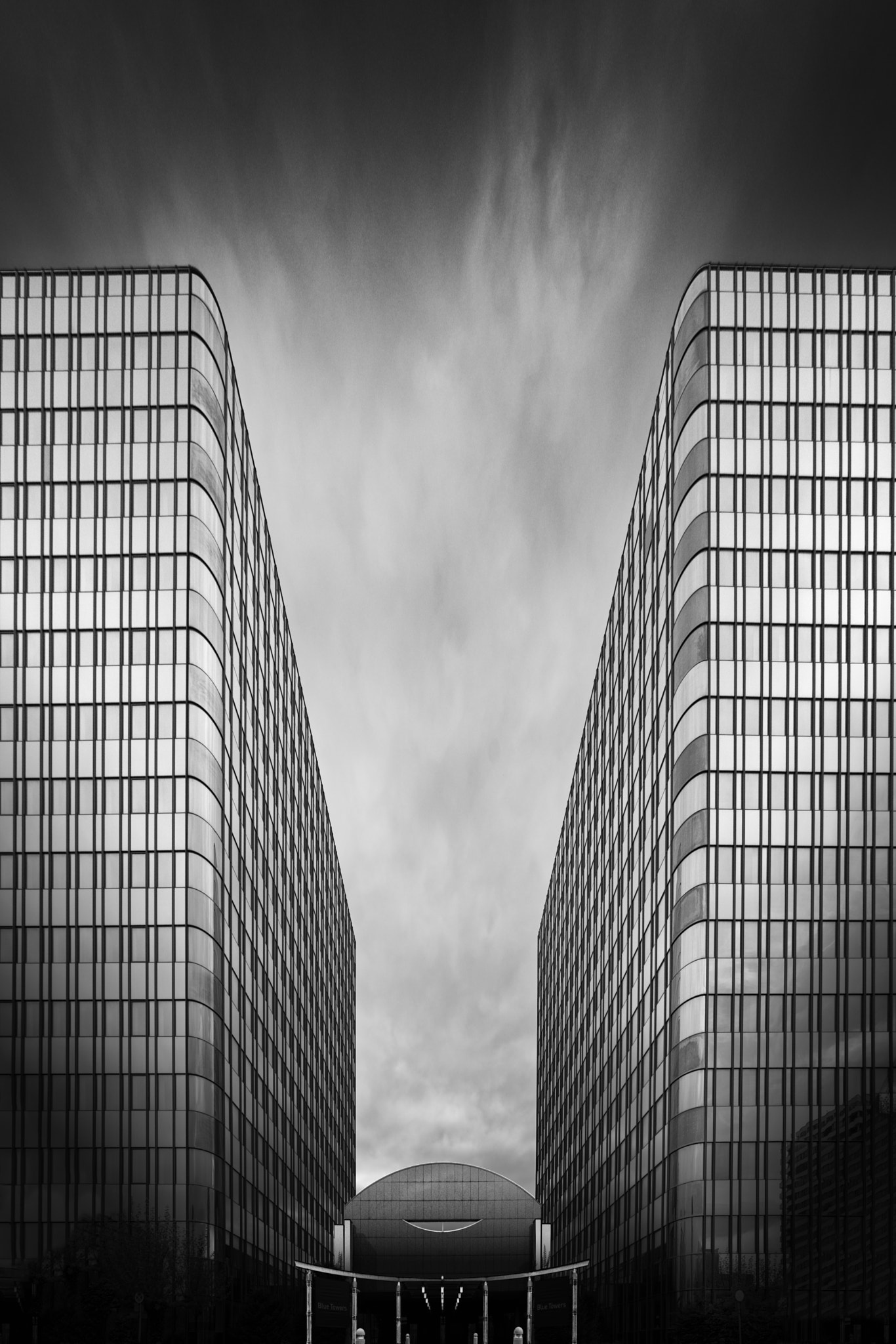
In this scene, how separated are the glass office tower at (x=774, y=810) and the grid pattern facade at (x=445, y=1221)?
63962 mm

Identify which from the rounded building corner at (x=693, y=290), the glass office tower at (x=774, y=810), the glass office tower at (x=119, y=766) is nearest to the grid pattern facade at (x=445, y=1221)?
the glass office tower at (x=774, y=810)

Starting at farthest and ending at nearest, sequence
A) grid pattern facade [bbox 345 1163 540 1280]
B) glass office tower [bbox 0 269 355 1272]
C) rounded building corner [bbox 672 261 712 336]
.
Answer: grid pattern facade [bbox 345 1163 540 1280] → rounded building corner [bbox 672 261 712 336] → glass office tower [bbox 0 269 355 1272]

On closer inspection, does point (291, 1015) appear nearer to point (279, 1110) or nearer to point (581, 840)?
point (279, 1110)

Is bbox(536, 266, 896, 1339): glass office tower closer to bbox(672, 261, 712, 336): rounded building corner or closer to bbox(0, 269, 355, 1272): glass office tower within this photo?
bbox(672, 261, 712, 336): rounded building corner

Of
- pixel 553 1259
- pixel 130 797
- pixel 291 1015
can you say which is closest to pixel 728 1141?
pixel 130 797

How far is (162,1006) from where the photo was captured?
6612 cm

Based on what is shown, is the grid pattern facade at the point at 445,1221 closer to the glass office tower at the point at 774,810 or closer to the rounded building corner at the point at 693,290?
the glass office tower at the point at 774,810

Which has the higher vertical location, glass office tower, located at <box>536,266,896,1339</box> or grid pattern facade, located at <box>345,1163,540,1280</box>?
glass office tower, located at <box>536,266,896,1339</box>

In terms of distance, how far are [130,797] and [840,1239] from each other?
125 feet

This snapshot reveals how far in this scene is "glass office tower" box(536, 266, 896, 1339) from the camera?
210ft

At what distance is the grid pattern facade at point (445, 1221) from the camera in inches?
5448

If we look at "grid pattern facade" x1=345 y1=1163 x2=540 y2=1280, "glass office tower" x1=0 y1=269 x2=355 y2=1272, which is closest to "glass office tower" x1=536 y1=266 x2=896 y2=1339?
"glass office tower" x1=0 y1=269 x2=355 y2=1272

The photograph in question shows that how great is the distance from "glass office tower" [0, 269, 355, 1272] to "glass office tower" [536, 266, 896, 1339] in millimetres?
23006

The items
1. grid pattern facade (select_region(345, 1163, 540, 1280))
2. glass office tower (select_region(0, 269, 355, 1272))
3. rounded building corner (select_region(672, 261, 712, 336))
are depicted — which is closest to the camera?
glass office tower (select_region(0, 269, 355, 1272))
